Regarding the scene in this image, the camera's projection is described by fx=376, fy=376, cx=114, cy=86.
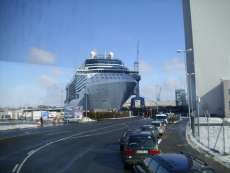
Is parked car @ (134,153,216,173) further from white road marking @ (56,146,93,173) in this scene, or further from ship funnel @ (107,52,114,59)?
ship funnel @ (107,52,114,59)

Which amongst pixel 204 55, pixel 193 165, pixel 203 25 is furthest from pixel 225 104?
pixel 193 165

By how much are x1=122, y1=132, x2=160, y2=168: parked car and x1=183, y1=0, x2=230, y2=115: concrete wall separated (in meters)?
76.2

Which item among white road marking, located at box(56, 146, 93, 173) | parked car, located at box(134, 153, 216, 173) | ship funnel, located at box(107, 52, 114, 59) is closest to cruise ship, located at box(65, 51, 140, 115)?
ship funnel, located at box(107, 52, 114, 59)

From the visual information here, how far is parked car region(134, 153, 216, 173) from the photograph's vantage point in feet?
19.9

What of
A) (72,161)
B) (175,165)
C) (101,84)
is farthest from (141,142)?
(101,84)

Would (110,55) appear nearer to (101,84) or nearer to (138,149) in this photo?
(101,84)

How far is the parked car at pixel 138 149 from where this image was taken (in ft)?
43.8

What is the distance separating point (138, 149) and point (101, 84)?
84.8 metres

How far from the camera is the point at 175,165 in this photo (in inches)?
249

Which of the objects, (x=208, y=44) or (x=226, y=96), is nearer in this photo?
(x=226, y=96)

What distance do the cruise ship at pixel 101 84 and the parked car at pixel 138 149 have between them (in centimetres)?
7952

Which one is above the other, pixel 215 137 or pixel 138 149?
pixel 138 149

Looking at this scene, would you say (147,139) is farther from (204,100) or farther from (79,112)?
(204,100)

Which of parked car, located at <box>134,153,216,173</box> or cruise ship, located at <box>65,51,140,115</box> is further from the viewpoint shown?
cruise ship, located at <box>65,51,140,115</box>
